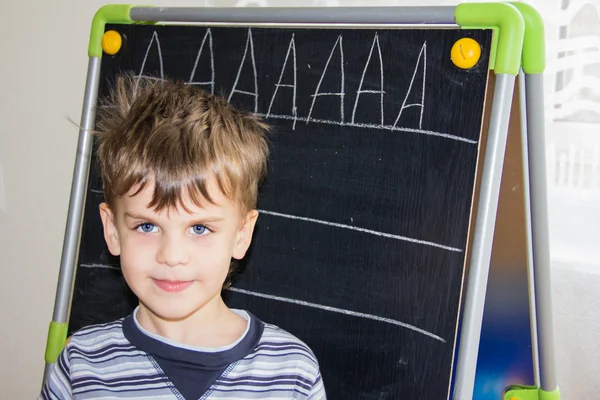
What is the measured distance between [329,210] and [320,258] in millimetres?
99

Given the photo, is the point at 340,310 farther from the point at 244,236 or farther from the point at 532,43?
the point at 532,43

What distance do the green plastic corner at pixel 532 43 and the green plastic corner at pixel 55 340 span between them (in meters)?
1.13

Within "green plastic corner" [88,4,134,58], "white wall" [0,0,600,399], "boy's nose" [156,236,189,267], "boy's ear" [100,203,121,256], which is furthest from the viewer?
"white wall" [0,0,600,399]

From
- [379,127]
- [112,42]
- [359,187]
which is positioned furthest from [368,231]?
[112,42]

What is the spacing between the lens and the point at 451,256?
134cm

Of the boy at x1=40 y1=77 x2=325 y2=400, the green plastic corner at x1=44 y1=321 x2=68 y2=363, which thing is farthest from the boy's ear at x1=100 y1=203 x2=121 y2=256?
the green plastic corner at x1=44 y1=321 x2=68 y2=363

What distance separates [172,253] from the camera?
3.84 ft

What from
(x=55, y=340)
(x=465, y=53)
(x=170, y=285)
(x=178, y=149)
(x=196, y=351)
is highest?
(x=465, y=53)

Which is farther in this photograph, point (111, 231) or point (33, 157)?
point (33, 157)

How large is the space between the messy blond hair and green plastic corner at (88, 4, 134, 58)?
397 millimetres

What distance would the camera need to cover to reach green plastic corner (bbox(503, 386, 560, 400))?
4.84ft

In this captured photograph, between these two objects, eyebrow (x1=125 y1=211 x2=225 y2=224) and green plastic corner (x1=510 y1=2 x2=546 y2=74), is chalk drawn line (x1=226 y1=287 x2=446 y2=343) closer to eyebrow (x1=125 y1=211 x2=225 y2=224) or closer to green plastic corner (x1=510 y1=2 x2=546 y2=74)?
eyebrow (x1=125 y1=211 x2=225 y2=224)

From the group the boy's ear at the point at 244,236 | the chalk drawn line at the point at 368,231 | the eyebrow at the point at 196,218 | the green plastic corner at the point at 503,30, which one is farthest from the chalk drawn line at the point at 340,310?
the green plastic corner at the point at 503,30

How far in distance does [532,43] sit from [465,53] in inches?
4.6
